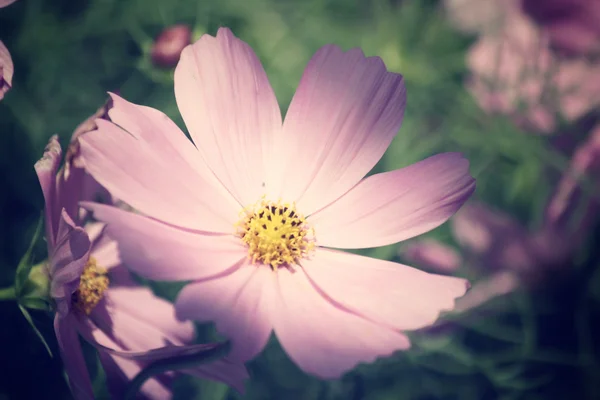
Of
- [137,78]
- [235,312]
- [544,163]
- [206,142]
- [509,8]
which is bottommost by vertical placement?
[235,312]

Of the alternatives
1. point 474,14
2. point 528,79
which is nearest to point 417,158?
point 528,79

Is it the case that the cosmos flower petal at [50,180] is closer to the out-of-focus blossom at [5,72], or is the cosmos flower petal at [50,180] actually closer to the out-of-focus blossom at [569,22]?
the out-of-focus blossom at [5,72]

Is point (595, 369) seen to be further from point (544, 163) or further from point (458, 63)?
point (458, 63)

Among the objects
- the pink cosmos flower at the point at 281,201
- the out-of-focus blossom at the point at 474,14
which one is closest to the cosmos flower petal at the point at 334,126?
the pink cosmos flower at the point at 281,201

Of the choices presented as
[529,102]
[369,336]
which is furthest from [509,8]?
[369,336]

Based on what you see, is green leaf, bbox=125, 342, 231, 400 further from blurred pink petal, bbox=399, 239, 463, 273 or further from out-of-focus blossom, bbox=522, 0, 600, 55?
out-of-focus blossom, bbox=522, 0, 600, 55

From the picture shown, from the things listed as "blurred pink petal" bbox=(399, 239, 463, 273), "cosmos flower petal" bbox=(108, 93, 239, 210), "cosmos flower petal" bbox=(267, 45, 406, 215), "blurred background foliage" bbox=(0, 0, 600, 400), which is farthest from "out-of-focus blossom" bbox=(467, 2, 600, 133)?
"cosmos flower petal" bbox=(108, 93, 239, 210)
